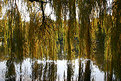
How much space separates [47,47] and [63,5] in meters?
1.28

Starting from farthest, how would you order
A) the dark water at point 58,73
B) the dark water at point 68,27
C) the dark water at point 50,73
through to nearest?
1. the dark water at point 50,73
2. the dark water at point 58,73
3. the dark water at point 68,27

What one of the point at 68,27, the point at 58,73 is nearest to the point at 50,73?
the point at 58,73

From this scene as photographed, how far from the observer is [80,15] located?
3.36 meters

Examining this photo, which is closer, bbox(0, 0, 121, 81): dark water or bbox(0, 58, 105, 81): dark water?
bbox(0, 0, 121, 81): dark water

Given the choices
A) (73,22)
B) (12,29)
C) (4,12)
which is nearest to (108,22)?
(73,22)

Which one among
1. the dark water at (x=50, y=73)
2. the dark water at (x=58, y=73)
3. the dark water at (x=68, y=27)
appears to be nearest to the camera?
the dark water at (x=68, y=27)

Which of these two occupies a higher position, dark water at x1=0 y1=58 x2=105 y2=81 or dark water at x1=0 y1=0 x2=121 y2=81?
dark water at x1=0 y1=0 x2=121 y2=81

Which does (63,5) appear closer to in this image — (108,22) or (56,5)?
(56,5)

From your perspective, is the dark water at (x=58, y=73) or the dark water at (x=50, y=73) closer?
the dark water at (x=58, y=73)

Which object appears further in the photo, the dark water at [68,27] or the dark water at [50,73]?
the dark water at [50,73]

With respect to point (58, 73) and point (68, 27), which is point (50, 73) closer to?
point (58, 73)

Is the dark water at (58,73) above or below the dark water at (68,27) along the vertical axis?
below

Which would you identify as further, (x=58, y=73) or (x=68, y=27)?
(x=58, y=73)

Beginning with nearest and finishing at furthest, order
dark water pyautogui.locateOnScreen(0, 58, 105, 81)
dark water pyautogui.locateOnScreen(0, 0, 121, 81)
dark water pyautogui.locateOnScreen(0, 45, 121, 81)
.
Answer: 1. dark water pyautogui.locateOnScreen(0, 0, 121, 81)
2. dark water pyautogui.locateOnScreen(0, 45, 121, 81)
3. dark water pyautogui.locateOnScreen(0, 58, 105, 81)
